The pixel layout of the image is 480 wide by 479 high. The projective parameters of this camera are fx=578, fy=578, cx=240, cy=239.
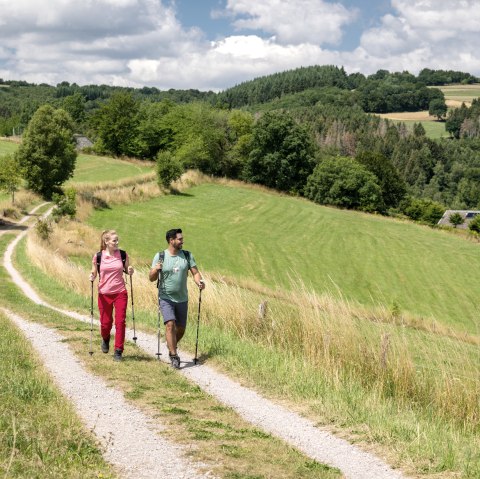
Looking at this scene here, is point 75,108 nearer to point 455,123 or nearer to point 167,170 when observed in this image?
point 167,170

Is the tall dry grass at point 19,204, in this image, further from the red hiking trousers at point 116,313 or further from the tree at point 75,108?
the tree at point 75,108

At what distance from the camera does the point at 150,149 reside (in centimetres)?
9306

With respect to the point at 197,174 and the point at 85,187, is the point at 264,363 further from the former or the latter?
the point at 197,174

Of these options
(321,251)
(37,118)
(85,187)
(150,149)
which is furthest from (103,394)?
(150,149)

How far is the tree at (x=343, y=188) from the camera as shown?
82.4m

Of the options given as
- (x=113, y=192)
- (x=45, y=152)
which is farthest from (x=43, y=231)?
(x=113, y=192)

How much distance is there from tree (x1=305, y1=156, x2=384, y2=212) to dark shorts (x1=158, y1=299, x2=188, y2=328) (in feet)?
242

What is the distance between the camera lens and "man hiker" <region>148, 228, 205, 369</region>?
30.4 ft

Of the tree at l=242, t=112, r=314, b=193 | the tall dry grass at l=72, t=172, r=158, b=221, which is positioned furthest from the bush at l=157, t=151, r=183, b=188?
the tree at l=242, t=112, r=314, b=193

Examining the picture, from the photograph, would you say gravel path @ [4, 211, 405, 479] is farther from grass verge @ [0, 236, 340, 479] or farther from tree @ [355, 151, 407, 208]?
tree @ [355, 151, 407, 208]

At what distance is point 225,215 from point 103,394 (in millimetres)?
54237

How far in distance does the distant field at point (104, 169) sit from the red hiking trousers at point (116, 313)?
196ft

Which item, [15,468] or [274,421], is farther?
[274,421]

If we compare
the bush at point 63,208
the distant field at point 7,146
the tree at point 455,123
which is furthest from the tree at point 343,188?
the tree at point 455,123
